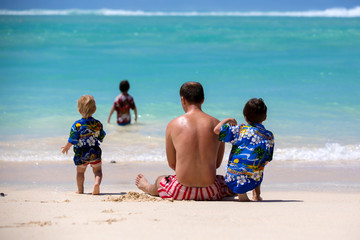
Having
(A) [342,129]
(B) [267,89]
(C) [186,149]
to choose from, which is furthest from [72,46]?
(C) [186,149]

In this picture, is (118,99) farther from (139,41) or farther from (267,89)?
(139,41)

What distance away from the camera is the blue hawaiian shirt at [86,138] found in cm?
467

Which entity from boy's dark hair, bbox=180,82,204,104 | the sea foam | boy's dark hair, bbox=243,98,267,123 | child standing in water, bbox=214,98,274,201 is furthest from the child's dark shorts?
the sea foam

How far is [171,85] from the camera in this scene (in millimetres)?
14211

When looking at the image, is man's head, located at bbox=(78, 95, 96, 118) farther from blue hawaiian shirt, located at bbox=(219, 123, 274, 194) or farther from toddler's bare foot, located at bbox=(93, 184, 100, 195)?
blue hawaiian shirt, located at bbox=(219, 123, 274, 194)

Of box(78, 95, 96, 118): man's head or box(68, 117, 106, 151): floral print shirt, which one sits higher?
box(78, 95, 96, 118): man's head

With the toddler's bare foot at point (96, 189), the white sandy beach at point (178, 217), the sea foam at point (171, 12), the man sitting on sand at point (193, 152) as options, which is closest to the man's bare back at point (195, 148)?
the man sitting on sand at point (193, 152)

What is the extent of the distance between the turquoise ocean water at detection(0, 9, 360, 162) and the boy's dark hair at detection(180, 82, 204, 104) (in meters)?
2.84

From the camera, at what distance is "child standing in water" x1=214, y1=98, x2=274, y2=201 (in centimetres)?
406

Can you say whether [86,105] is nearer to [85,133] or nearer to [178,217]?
[85,133]

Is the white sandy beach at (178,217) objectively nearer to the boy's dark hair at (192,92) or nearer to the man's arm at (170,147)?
the man's arm at (170,147)

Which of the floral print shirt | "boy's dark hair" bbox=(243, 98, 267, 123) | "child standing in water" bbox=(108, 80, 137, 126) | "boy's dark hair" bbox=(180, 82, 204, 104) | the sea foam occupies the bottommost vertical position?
the floral print shirt

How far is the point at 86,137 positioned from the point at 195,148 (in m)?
1.17

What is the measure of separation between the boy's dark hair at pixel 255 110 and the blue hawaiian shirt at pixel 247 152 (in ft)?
0.19
